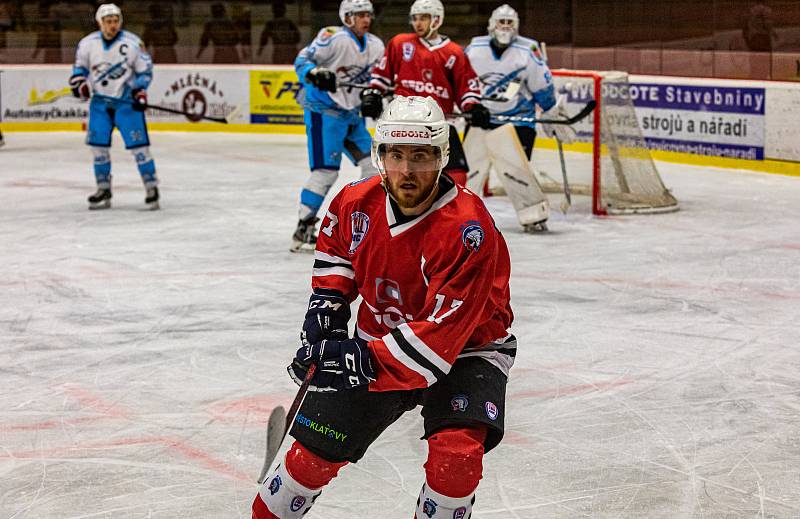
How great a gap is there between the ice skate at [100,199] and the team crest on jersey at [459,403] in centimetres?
637

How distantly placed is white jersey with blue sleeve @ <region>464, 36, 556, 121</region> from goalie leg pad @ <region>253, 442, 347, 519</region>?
5.63m

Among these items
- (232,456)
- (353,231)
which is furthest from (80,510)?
(353,231)

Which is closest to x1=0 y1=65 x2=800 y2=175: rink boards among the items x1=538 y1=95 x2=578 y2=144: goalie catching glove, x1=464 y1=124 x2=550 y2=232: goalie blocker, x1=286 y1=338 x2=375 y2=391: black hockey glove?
x1=538 y1=95 x2=578 y2=144: goalie catching glove

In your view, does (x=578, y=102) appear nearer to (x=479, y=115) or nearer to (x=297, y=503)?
(x=479, y=115)

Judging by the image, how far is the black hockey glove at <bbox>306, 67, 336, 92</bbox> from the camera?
634cm

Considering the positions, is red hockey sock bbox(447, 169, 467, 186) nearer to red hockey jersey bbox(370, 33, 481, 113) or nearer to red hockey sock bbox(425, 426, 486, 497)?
red hockey jersey bbox(370, 33, 481, 113)

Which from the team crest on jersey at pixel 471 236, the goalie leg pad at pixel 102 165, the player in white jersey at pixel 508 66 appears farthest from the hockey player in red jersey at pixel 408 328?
the goalie leg pad at pixel 102 165

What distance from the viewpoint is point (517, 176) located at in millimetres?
7410

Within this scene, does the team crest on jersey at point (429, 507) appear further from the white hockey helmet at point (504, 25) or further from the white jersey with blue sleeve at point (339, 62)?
the white hockey helmet at point (504, 25)

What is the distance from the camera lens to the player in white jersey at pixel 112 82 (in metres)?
7.95

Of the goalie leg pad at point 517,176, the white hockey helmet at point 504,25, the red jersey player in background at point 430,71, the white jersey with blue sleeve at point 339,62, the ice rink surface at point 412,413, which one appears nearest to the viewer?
the ice rink surface at point 412,413

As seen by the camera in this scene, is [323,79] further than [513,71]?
No

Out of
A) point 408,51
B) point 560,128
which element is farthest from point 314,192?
point 560,128

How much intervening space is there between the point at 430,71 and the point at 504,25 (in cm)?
151
